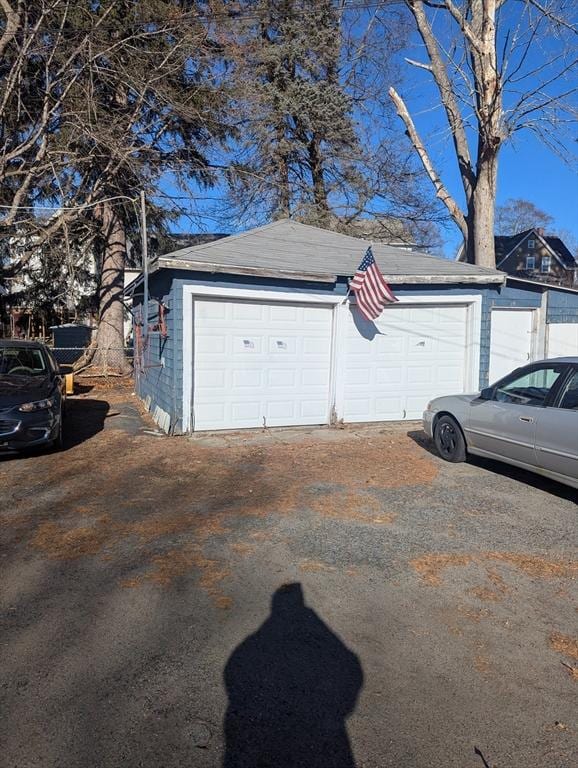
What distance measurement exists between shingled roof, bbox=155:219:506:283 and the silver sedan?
11.6 feet

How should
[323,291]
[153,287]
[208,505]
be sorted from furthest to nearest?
[153,287] < [323,291] < [208,505]

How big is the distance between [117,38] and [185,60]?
1938 mm

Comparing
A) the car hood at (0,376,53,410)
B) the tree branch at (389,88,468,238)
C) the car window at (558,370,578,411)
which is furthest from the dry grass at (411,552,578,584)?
the tree branch at (389,88,468,238)

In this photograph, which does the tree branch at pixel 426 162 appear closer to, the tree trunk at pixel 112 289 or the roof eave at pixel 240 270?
the roof eave at pixel 240 270

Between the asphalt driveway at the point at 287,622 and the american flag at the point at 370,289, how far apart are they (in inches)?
152

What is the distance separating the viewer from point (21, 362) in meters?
8.45

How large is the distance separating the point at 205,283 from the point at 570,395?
225 inches

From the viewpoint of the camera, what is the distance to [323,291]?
32.3 ft

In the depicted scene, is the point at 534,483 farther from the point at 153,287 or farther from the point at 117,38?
the point at 117,38

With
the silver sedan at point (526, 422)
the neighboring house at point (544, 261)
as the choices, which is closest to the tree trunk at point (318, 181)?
the silver sedan at point (526, 422)

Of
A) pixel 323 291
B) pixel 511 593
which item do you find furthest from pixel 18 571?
pixel 323 291

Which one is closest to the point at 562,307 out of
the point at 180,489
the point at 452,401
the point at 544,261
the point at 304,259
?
the point at 304,259

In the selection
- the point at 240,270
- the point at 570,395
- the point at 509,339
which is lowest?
the point at 570,395

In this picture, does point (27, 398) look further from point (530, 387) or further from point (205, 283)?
point (530, 387)
